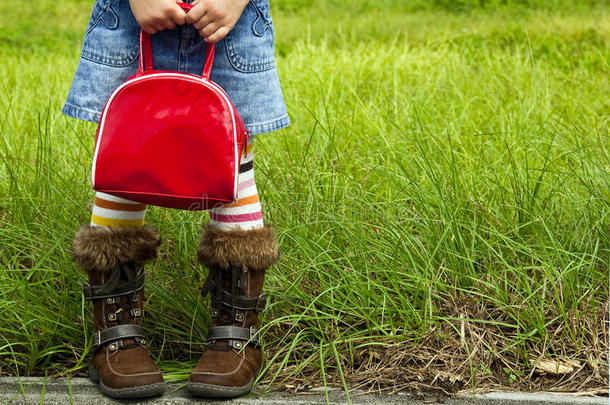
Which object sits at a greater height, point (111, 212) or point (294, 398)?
point (111, 212)

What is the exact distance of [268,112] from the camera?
1.71 meters

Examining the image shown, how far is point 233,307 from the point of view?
71.0 inches

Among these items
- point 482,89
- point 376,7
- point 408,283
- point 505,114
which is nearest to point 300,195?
point 408,283

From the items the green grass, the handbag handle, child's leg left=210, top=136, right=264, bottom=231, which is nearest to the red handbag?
the handbag handle

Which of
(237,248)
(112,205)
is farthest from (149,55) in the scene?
(237,248)

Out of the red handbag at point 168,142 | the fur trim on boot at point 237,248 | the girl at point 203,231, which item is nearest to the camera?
the red handbag at point 168,142

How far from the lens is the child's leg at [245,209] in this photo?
1.75m

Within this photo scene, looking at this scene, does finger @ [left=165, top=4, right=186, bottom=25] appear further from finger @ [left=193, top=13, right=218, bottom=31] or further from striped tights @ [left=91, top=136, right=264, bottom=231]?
striped tights @ [left=91, top=136, right=264, bottom=231]

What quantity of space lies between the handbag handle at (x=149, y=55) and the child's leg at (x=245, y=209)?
244 millimetres

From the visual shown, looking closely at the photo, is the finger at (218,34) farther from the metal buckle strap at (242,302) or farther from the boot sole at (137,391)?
the boot sole at (137,391)

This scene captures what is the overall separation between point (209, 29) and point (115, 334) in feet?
2.64

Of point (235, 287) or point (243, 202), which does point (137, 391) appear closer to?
point (235, 287)

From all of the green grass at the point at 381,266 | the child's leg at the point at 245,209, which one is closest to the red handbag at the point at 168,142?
the child's leg at the point at 245,209

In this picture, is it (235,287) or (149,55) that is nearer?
(149,55)
